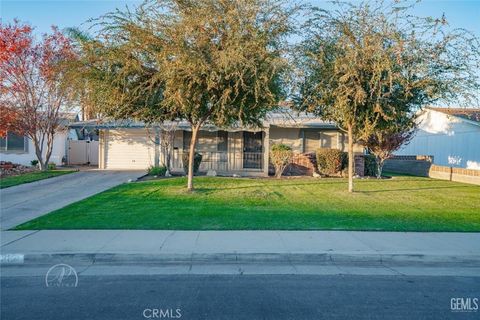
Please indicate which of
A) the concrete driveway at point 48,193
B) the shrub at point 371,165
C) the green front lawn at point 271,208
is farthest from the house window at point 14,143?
the shrub at point 371,165

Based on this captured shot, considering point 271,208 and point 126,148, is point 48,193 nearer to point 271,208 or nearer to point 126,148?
point 271,208

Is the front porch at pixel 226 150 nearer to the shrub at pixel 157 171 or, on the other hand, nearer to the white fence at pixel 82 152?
the shrub at pixel 157 171

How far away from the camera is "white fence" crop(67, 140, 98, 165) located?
86.9ft

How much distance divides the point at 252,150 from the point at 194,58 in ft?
37.9

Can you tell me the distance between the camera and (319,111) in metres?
13.5

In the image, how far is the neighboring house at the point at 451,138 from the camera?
21.8m

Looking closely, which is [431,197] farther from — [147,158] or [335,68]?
[147,158]

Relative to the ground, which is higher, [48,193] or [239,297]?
[48,193]

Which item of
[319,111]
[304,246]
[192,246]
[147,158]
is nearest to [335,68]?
[319,111]

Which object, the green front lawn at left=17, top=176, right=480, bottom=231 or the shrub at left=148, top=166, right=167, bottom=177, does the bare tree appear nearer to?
the shrub at left=148, top=166, right=167, bottom=177

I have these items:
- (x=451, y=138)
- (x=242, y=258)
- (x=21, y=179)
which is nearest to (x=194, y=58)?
(x=242, y=258)

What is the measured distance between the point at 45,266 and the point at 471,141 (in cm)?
2355

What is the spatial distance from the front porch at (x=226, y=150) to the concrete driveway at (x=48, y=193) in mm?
3812

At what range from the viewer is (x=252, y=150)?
21.5 meters
